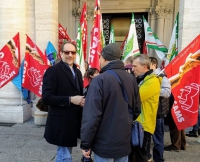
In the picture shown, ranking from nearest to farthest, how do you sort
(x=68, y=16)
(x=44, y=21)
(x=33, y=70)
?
(x=33, y=70)
(x=44, y=21)
(x=68, y=16)

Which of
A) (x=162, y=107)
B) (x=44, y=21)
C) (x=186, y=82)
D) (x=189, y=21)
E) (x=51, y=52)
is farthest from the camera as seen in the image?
(x=44, y=21)

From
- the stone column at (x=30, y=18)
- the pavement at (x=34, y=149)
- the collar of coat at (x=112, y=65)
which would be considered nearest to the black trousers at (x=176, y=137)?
the pavement at (x=34, y=149)

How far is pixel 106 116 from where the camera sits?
182 cm

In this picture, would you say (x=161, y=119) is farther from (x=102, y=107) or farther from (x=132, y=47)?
(x=132, y=47)

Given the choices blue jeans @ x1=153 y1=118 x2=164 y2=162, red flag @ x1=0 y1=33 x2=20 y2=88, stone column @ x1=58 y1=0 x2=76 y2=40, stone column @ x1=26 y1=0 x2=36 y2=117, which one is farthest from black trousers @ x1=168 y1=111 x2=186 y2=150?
stone column @ x1=58 y1=0 x2=76 y2=40

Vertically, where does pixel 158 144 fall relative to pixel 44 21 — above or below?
below

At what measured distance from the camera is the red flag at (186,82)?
11.5 feet

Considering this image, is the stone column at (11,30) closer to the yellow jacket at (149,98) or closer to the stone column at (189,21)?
the yellow jacket at (149,98)

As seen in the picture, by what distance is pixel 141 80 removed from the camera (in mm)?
2857

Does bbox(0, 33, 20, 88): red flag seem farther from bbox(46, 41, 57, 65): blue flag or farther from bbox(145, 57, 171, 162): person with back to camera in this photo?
bbox(145, 57, 171, 162): person with back to camera

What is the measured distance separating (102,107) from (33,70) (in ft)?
13.0

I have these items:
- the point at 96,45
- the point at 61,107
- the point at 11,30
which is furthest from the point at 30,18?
the point at 61,107

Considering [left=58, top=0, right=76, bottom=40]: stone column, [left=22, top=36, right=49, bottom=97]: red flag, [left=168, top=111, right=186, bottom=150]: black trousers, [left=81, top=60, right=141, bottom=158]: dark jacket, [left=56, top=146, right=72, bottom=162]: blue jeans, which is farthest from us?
[left=58, top=0, right=76, bottom=40]: stone column

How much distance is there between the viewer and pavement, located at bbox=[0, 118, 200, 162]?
3.57 meters
